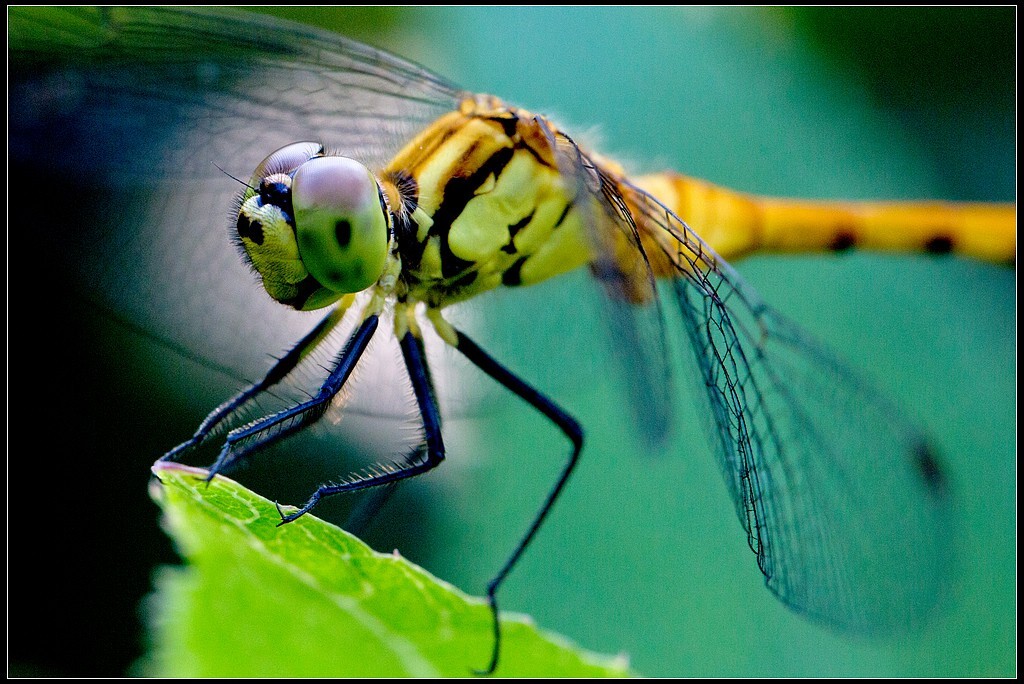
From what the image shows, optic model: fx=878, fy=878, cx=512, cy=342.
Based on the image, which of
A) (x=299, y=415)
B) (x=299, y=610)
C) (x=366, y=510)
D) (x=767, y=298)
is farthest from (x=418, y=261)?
(x=767, y=298)

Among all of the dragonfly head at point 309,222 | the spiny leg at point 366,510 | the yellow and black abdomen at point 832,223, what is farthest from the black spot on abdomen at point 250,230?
the yellow and black abdomen at point 832,223

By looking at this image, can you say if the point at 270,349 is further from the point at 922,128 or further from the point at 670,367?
the point at 922,128

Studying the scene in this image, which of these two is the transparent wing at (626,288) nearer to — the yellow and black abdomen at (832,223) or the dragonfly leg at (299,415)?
the dragonfly leg at (299,415)

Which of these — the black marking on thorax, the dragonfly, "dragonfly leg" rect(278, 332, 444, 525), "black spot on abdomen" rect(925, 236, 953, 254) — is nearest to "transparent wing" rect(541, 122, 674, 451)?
the dragonfly

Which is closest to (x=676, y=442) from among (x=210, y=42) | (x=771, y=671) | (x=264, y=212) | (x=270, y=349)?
(x=771, y=671)

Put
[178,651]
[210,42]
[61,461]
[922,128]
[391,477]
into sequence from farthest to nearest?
[922,128], [61,461], [210,42], [391,477], [178,651]

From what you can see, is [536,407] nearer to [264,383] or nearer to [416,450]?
[416,450]
